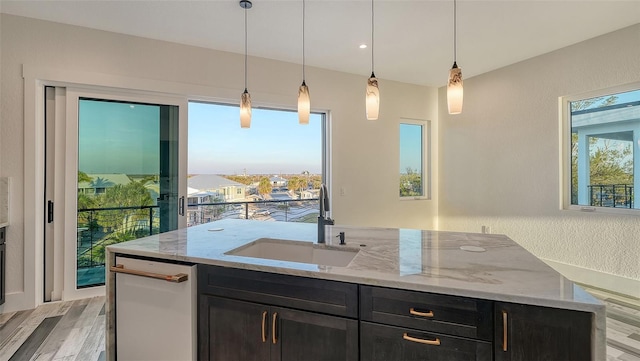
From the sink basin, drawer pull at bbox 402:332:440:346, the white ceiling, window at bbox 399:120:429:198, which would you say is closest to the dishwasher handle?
the sink basin

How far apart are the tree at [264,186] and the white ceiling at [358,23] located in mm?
1612

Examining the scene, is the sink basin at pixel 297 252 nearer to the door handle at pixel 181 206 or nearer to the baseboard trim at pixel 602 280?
the door handle at pixel 181 206

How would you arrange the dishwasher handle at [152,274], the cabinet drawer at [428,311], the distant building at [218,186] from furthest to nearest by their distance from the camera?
the distant building at [218,186]
the dishwasher handle at [152,274]
the cabinet drawer at [428,311]

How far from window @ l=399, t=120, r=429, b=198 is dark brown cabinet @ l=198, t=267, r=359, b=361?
3833 mm

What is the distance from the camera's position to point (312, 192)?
4.53 meters

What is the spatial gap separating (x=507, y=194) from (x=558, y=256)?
921mm

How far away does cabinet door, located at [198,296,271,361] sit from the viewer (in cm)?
143

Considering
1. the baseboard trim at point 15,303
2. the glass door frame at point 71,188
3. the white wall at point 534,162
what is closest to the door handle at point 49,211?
the glass door frame at point 71,188

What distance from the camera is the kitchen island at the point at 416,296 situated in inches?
41.0

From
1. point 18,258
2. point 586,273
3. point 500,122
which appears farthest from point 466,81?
point 18,258

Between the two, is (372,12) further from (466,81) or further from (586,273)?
(586,273)

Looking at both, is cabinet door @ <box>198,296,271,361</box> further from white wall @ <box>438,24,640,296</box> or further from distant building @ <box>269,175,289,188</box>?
white wall @ <box>438,24,640,296</box>

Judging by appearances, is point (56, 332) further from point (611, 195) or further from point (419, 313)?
point (611, 195)

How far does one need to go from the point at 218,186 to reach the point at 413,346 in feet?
11.0
